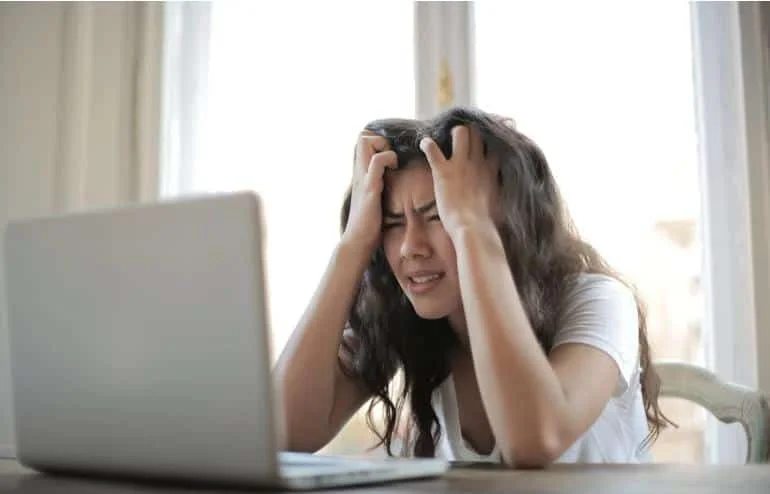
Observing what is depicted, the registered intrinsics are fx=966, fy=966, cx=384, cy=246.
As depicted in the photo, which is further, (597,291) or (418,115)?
(418,115)

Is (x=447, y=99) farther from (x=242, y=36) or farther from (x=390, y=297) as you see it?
(x=390, y=297)

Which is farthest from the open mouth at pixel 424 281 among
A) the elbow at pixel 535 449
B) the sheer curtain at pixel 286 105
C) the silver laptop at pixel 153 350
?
the sheer curtain at pixel 286 105

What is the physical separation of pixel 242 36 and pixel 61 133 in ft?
1.80

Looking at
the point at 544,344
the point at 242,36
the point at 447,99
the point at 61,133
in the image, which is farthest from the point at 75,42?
the point at 544,344

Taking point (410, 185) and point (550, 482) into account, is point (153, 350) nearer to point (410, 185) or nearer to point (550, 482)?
point (550, 482)

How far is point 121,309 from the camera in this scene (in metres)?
0.77

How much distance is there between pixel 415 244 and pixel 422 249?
1 centimetres

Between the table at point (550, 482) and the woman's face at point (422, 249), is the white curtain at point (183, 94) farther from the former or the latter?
the table at point (550, 482)

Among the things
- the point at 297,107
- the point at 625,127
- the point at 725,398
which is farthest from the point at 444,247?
the point at 297,107

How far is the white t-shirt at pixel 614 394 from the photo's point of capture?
127 cm

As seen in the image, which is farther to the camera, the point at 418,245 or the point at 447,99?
the point at 447,99

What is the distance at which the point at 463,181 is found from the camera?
1.35m

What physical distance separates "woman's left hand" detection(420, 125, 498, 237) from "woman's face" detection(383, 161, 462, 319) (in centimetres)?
4

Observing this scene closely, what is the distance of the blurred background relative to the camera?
7.21ft
